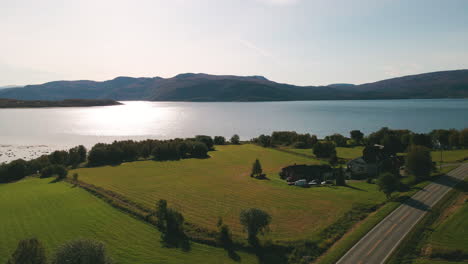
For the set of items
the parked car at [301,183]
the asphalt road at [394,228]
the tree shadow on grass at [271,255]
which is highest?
the asphalt road at [394,228]

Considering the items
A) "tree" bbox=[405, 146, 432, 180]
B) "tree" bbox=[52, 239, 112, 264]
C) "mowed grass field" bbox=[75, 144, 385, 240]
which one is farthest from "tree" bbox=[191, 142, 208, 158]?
"tree" bbox=[52, 239, 112, 264]

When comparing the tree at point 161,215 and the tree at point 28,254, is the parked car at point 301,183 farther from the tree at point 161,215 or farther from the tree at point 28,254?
the tree at point 28,254

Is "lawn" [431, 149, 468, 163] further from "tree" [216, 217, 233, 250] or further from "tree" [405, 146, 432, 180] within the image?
"tree" [216, 217, 233, 250]

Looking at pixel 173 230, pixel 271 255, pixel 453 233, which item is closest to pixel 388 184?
pixel 453 233

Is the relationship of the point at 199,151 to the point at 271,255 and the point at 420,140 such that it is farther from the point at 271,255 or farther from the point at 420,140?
the point at 271,255

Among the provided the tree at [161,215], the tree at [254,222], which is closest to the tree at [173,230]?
the tree at [161,215]

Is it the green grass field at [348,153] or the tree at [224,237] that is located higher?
the green grass field at [348,153]
